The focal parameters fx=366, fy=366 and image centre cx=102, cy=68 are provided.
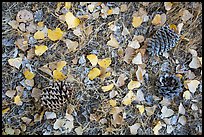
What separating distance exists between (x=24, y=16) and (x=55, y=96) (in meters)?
0.38

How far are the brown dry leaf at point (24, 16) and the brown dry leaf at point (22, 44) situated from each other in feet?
0.29

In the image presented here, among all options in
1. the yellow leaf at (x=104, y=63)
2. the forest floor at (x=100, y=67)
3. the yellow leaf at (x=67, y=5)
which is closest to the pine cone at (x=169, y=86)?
the forest floor at (x=100, y=67)

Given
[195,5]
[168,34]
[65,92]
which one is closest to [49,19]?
[65,92]

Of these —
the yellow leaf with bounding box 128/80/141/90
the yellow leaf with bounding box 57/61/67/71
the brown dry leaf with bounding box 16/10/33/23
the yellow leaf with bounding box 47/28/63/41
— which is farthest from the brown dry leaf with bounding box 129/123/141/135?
the brown dry leaf with bounding box 16/10/33/23

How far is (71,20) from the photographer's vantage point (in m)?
1.60

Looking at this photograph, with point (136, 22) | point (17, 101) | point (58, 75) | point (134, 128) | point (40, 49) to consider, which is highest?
point (136, 22)

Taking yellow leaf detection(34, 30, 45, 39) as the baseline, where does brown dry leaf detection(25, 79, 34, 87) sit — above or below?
below

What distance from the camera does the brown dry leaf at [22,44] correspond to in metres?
1.58

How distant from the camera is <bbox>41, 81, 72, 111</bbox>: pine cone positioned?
5.00ft

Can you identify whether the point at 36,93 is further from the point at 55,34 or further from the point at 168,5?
the point at 168,5

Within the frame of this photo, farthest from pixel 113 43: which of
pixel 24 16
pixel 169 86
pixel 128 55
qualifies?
pixel 24 16

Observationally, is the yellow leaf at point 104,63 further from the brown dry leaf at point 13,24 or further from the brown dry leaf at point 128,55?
the brown dry leaf at point 13,24

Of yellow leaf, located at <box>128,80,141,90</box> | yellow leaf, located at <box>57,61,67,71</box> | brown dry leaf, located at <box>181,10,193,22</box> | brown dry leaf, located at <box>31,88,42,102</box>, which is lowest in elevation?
brown dry leaf, located at <box>31,88,42,102</box>

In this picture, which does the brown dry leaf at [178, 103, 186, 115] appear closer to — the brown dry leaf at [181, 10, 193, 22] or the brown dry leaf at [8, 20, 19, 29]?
the brown dry leaf at [181, 10, 193, 22]
